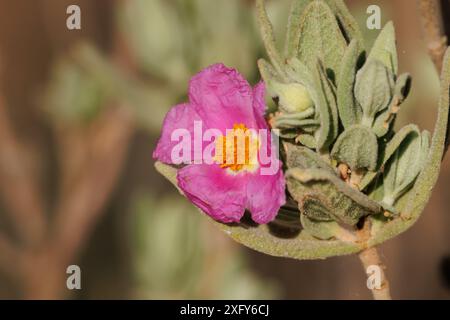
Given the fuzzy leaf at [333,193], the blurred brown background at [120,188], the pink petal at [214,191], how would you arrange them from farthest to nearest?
the blurred brown background at [120,188]
the pink petal at [214,191]
the fuzzy leaf at [333,193]

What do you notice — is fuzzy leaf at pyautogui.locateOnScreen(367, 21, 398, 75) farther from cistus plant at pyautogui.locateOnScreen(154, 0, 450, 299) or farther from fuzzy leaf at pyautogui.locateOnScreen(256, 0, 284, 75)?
fuzzy leaf at pyautogui.locateOnScreen(256, 0, 284, 75)

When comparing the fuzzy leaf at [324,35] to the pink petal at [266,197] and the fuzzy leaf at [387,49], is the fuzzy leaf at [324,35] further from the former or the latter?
the pink petal at [266,197]

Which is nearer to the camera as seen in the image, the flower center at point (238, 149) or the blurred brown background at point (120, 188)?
the flower center at point (238, 149)

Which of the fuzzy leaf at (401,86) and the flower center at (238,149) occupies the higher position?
the fuzzy leaf at (401,86)

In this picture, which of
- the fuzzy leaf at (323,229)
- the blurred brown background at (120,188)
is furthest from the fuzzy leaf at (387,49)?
the blurred brown background at (120,188)

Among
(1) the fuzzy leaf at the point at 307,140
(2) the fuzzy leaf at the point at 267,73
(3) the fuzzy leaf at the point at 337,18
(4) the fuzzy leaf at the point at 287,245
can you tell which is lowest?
(4) the fuzzy leaf at the point at 287,245

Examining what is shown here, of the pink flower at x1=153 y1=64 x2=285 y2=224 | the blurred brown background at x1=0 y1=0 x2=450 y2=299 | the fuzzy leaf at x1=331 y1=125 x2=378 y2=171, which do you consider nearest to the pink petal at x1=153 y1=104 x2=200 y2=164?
the pink flower at x1=153 y1=64 x2=285 y2=224

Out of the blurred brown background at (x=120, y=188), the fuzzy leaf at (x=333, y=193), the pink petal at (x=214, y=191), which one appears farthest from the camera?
the blurred brown background at (x=120, y=188)
